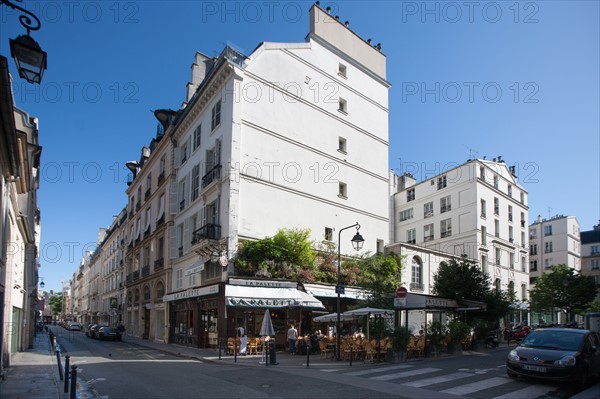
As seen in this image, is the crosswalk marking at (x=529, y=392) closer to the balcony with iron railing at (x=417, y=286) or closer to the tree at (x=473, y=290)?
the tree at (x=473, y=290)

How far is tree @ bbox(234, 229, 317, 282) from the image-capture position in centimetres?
2317

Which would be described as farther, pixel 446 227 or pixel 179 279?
pixel 446 227

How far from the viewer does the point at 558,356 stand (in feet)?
36.4

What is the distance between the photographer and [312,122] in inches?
1123

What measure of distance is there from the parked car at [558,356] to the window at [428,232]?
108 feet

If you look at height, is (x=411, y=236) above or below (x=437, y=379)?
above

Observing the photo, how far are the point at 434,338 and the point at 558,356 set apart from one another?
29.2ft

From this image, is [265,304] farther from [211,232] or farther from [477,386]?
[477,386]

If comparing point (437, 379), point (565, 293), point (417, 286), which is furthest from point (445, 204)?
point (437, 379)

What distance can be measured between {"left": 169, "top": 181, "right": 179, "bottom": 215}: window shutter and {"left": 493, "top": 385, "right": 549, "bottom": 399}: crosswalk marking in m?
25.8

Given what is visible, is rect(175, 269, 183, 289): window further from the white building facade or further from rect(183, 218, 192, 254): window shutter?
the white building facade

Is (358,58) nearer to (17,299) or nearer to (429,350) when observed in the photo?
(429,350)

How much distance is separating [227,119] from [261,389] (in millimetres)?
16499

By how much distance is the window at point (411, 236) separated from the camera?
47375mm
